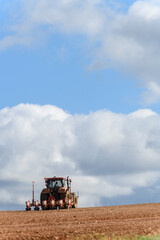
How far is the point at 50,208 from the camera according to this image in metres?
38.1

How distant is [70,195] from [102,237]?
83.1ft

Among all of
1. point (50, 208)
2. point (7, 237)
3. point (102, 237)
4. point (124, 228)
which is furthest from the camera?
point (50, 208)

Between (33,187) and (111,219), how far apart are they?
17.2 meters

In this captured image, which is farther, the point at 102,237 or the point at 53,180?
the point at 53,180

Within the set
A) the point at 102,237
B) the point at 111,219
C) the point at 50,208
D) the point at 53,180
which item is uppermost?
the point at 53,180

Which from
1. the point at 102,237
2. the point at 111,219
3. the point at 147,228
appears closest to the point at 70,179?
the point at 111,219

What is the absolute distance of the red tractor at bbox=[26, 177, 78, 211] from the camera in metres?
38.2

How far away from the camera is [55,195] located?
39312 millimetres

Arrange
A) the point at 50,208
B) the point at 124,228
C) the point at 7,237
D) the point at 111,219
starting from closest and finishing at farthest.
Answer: the point at 7,237 → the point at 124,228 → the point at 111,219 → the point at 50,208

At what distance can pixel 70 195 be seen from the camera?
39.6 meters

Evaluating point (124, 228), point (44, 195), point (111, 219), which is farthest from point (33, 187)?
point (124, 228)

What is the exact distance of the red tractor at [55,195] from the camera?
1502 inches

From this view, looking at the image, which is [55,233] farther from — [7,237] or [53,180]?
[53,180]

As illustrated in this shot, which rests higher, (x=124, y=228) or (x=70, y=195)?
(x=70, y=195)
